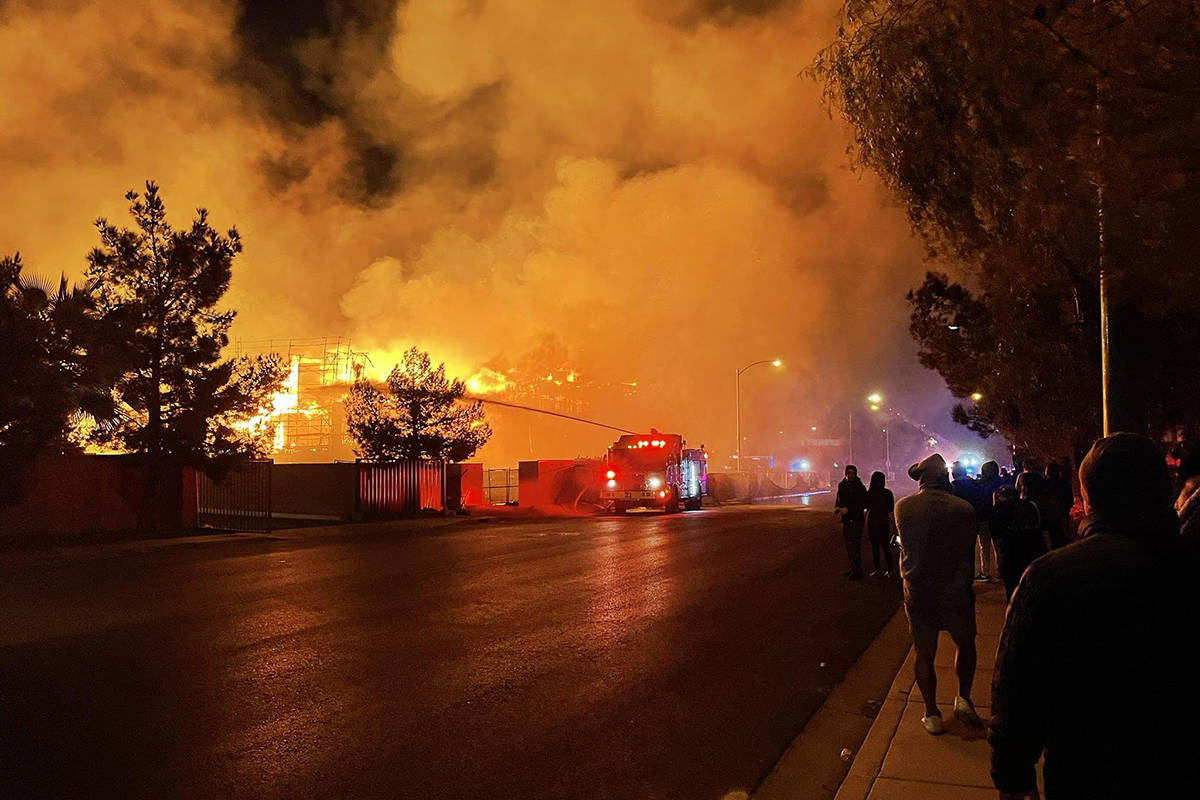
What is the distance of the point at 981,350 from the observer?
25.9 metres

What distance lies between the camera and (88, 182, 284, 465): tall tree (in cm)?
2297

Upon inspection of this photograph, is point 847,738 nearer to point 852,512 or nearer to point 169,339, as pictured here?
point 852,512

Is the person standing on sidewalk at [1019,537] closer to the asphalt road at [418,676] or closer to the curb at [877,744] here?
the curb at [877,744]

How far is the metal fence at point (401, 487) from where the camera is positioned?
32.2 meters

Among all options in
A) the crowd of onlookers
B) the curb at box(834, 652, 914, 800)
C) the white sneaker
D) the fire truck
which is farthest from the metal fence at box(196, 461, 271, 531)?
the crowd of onlookers

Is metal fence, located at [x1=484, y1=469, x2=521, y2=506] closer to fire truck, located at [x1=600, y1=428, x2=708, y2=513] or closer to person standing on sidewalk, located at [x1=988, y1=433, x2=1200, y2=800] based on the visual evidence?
fire truck, located at [x1=600, y1=428, x2=708, y2=513]

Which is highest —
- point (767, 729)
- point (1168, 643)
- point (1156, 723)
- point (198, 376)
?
point (198, 376)

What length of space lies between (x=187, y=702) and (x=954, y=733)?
535 centimetres

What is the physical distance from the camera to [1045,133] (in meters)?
7.82

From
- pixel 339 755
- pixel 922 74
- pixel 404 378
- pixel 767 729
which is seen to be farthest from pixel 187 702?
pixel 404 378

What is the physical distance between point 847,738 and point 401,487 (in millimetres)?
28407

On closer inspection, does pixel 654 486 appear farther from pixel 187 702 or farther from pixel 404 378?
pixel 187 702

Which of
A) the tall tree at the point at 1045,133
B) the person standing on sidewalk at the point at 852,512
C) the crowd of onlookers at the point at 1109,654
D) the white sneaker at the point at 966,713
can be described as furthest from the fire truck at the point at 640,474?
the crowd of onlookers at the point at 1109,654

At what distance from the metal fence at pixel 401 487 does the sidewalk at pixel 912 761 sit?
87.7 ft
